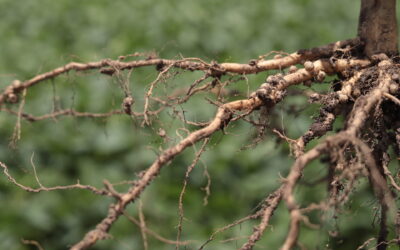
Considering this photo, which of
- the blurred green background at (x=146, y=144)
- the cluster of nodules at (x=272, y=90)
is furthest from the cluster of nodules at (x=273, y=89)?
the blurred green background at (x=146, y=144)

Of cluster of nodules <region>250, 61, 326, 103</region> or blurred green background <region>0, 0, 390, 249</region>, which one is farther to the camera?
blurred green background <region>0, 0, 390, 249</region>

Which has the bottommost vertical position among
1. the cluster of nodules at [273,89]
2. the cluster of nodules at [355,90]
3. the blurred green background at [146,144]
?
the cluster of nodules at [355,90]

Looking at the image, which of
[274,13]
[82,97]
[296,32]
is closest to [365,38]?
[82,97]

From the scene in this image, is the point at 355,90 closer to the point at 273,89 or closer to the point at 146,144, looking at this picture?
the point at 273,89

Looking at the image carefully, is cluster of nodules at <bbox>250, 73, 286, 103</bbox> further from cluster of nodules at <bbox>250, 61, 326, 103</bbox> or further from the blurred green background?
the blurred green background

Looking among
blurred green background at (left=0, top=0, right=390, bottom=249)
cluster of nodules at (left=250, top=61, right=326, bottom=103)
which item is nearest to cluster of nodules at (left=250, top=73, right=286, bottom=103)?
cluster of nodules at (left=250, top=61, right=326, bottom=103)

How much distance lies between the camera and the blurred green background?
2.01 metres

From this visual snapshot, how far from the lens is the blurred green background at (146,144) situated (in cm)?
201

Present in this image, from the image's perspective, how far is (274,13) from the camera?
3879 millimetres

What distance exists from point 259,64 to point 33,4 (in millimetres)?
3178

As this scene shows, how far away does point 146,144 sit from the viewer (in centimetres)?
234

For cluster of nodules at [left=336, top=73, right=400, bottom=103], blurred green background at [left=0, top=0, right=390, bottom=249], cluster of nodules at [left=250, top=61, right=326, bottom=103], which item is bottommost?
cluster of nodules at [left=336, top=73, right=400, bottom=103]

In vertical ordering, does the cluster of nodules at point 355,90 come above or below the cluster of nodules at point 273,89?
below

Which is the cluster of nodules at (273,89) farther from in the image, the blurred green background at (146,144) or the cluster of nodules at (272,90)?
the blurred green background at (146,144)
